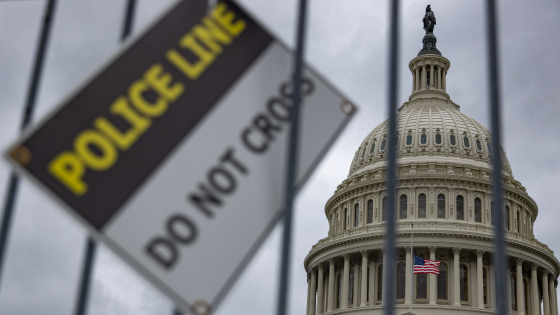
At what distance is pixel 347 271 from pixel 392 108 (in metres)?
65.1

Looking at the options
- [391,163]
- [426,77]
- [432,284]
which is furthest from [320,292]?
[391,163]

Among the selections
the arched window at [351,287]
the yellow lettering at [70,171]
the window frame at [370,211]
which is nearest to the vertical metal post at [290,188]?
the yellow lettering at [70,171]

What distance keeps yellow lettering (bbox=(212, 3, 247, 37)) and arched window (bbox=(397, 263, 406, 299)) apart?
63.6 m

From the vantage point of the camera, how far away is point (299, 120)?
4633 millimetres

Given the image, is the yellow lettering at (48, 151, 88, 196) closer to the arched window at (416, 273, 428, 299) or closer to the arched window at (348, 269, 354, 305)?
the arched window at (416, 273, 428, 299)

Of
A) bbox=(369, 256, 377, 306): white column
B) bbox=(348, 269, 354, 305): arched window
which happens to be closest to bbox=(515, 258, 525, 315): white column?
bbox=(369, 256, 377, 306): white column

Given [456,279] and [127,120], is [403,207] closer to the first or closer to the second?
[456,279]

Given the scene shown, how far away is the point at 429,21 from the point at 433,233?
39.0m

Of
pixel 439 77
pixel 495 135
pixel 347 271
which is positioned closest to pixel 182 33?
pixel 495 135

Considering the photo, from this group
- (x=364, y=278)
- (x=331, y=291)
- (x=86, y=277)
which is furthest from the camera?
(x=331, y=291)

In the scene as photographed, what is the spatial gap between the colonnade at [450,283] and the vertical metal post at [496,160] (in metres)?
59.1

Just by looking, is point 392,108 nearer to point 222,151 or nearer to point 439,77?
point 222,151

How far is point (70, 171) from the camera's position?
402 cm

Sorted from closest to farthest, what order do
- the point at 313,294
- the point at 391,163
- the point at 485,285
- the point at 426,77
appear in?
the point at 391,163, the point at 485,285, the point at 313,294, the point at 426,77
